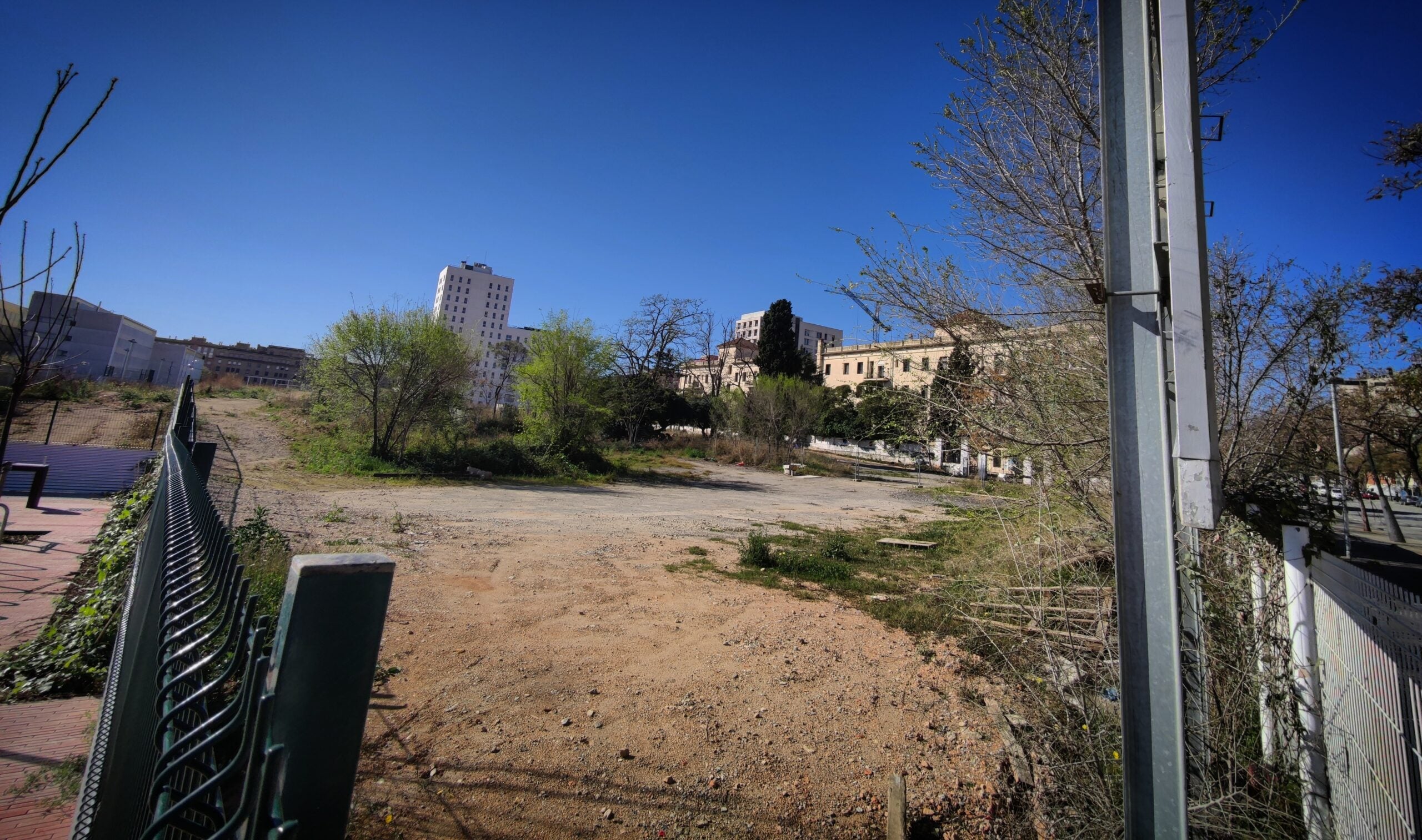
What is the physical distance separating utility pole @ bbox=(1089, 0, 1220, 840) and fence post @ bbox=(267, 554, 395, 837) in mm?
1977

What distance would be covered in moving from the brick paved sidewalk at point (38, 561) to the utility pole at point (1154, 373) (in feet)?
20.5

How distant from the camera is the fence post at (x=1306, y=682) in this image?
2543 millimetres

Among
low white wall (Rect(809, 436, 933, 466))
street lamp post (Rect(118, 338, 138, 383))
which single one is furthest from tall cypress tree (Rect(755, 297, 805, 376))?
street lamp post (Rect(118, 338, 138, 383))

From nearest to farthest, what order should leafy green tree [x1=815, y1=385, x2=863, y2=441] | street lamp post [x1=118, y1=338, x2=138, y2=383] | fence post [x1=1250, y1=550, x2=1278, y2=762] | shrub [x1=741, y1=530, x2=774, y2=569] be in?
1. fence post [x1=1250, y1=550, x2=1278, y2=762]
2. shrub [x1=741, y1=530, x2=774, y2=569]
3. leafy green tree [x1=815, y1=385, x2=863, y2=441]
4. street lamp post [x1=118, y1=338, x2=138, y2=383]

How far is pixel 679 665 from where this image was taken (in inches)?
190

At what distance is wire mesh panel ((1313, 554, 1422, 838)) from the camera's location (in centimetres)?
185

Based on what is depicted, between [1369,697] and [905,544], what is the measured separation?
9367mm

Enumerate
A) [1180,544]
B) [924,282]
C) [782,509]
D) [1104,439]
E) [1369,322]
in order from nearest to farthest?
[1180,544], [1104,439], [1369,322], [924,282], [782,509]

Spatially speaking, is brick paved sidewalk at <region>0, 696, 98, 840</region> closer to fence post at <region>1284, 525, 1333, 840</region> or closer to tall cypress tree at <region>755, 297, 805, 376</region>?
fence post at <region>1284, 525, 1333, 840</region>

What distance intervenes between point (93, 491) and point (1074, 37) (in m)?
16.7

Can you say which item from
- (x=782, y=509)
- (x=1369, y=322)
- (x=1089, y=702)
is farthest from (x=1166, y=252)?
(x=782, y=509)

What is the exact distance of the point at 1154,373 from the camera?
1.85 meters

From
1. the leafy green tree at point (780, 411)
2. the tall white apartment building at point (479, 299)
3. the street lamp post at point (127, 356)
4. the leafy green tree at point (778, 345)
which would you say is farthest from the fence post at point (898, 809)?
the tall white apartment building at point (479, 299)

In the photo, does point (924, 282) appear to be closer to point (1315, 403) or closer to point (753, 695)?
point (1315, 403)
